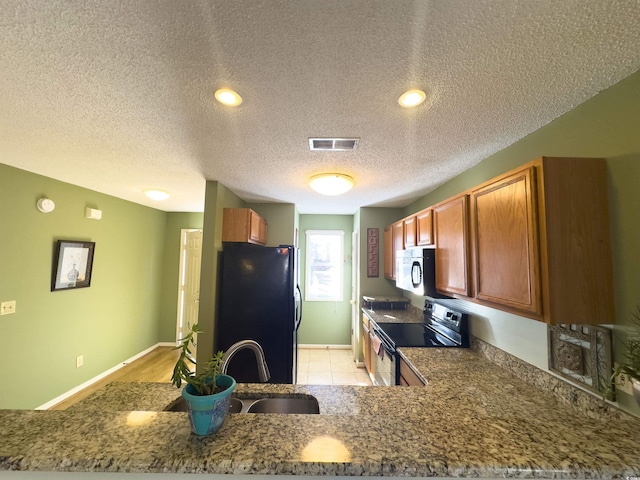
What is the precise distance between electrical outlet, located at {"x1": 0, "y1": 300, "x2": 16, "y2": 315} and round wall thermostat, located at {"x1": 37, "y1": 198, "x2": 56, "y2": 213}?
3.20 ft

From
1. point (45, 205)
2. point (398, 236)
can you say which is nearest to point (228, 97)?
point (398, 236)

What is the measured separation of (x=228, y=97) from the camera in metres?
1.32

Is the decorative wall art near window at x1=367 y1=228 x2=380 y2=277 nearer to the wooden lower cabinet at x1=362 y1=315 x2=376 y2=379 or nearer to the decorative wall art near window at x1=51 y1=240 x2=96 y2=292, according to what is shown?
the wooden lower cabinet at x1=362 y1=315 x2=376 y2=379

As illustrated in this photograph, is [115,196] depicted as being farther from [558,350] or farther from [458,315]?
[558,350]

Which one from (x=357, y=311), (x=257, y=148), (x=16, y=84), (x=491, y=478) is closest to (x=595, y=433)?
(x=491, y=478)

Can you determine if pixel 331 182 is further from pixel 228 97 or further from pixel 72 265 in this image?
pixel 72 265

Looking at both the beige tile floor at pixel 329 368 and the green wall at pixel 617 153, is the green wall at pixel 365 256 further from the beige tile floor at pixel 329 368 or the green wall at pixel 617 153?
the green wall at pixel 617 153

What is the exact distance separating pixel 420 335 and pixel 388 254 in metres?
1.45

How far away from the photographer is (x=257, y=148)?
1.96 meters

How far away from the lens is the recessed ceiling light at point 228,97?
128 centimetres

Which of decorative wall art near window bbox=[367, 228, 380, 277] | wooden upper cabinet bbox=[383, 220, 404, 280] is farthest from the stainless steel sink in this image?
decorative wall art near window bbox=[367, 228, 380, 277]

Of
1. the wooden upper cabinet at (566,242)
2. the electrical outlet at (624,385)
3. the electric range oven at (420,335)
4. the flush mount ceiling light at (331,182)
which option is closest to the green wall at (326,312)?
the electric range oven at (420,335)

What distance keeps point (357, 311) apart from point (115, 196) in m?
4.05

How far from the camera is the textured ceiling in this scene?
2.88 ft
